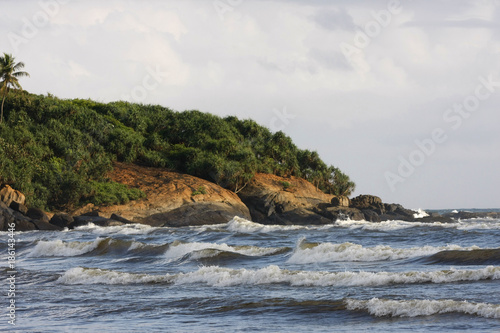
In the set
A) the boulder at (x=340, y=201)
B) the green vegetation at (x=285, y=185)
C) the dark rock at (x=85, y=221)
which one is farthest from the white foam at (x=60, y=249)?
the boulder at (x=340, y=201)

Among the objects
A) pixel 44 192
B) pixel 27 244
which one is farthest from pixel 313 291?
pixel 44 192

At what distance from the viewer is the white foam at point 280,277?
12758 mm

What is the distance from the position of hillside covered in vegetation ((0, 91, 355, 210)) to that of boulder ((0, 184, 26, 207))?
1.51 meters

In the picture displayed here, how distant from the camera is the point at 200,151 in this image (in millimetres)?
53812

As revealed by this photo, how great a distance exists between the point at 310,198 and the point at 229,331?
153 feet

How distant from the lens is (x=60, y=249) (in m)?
23.4

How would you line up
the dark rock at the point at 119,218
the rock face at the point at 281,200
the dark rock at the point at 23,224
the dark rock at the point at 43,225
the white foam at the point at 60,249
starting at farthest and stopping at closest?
1. the rock face at the point at 281,200
2. the dark rock at the point at 119,218
3. the dark rock at the point at 43,225
4. the dark rock at the point at 23,224
5. the white foam at the point at 60,249

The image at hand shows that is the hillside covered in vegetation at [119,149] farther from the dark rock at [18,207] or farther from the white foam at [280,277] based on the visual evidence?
the white foam at [280,277]

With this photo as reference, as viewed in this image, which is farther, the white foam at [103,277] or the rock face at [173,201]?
the rock face at [173,201]

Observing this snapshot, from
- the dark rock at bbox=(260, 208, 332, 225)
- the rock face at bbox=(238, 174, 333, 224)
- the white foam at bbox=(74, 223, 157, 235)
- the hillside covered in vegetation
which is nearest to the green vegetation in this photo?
the rock face at bbox=(238, 174, 333, 224)

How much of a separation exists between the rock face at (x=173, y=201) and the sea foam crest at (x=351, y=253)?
85.6 feet

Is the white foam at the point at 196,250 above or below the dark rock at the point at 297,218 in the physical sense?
below

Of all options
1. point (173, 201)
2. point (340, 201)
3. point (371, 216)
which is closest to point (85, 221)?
point (173, 201)

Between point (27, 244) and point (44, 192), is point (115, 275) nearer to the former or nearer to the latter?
point (27, 244)
